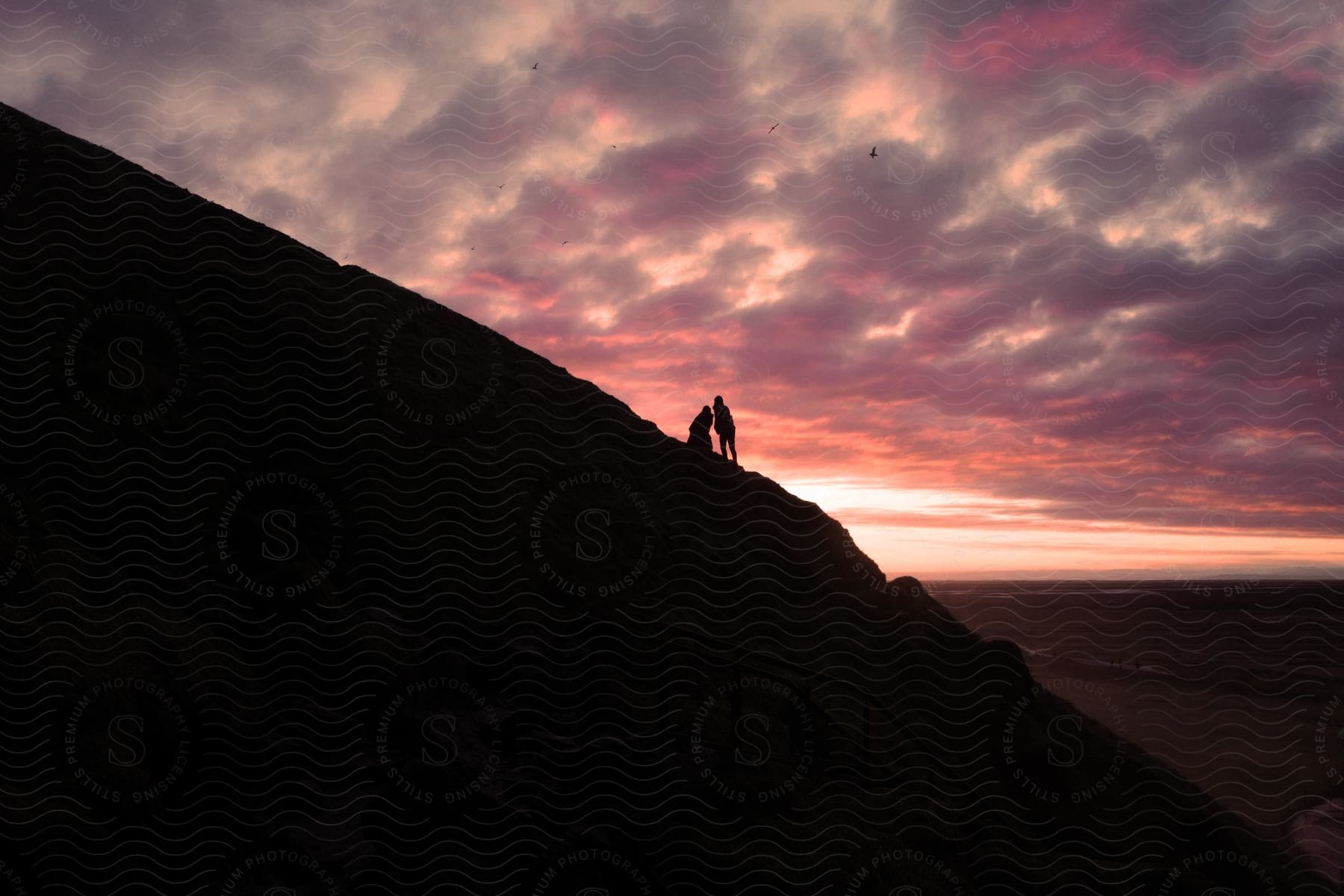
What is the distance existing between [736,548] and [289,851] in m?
10.9

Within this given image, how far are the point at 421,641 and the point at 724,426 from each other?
12.3m

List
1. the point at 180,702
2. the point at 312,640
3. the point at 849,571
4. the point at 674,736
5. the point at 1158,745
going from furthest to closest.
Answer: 1. the point at 1158,745
2. the point at 849,571
3. the point at 674,736
4. the point at 312,640
5. the point at 180,702

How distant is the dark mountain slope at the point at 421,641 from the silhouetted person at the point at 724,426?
2.76 metres

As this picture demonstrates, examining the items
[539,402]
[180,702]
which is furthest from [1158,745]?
[180,702]

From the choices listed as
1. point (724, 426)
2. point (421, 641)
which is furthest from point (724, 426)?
point (421, 641)

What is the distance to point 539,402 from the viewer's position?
1838 centimetres

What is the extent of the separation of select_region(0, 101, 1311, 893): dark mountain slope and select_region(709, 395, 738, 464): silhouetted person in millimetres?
2764

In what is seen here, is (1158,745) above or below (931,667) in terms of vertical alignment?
below

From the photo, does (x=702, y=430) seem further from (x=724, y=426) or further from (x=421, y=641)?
(x=421, y=641)

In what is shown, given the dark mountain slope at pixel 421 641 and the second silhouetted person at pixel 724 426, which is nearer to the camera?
the dark mountain slope at pixel 421 641

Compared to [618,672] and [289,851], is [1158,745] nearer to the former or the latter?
[618,672]

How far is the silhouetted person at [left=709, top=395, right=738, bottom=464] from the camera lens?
22672 millimetres

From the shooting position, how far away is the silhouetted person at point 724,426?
22.7 metres

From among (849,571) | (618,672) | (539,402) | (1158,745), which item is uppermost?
(539,402)
